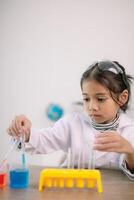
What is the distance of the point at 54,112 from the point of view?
215cm

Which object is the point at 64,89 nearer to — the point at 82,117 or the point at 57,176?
the point at 82,117

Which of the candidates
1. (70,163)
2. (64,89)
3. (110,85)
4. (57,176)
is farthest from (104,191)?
(64,89)

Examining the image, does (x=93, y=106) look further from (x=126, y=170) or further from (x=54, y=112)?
(x=54, y=112)

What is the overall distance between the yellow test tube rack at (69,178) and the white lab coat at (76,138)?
0.27m

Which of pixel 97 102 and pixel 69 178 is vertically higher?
pixel 97 102

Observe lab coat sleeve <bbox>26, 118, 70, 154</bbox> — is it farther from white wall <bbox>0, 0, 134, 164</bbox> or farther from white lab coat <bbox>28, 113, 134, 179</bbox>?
white wall <bbox>0, 0, 134, 164</bbox>

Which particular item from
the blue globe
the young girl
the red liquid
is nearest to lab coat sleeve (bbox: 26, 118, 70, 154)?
the young girl

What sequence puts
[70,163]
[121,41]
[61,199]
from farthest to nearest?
[121,41] → [70,163] → [61,199]

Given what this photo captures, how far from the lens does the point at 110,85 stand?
1166 millimetres

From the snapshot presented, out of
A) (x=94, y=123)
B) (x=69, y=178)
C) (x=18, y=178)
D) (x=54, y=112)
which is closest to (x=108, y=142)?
(x=69, y=178)

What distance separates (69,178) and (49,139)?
428mm

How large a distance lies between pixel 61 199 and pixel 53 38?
1.58 metres

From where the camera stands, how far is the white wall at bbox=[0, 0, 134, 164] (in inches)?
82.5

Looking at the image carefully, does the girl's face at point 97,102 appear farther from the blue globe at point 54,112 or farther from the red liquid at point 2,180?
the blue globe at point 54,112
